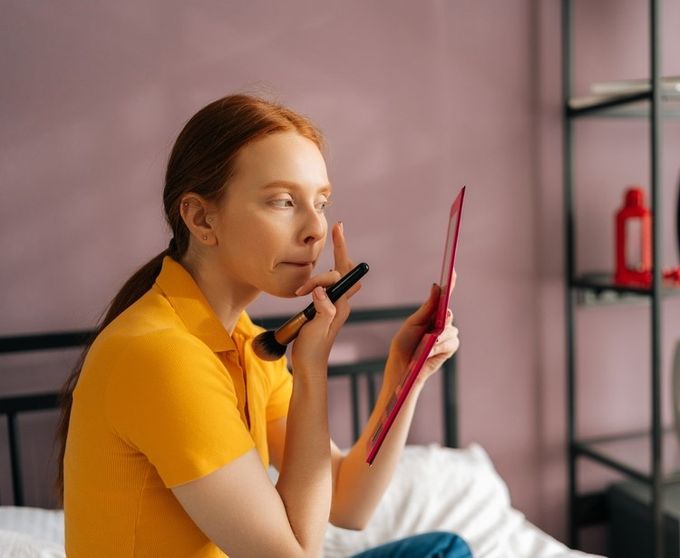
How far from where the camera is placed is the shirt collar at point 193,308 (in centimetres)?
78

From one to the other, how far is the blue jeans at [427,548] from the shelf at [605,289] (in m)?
0.85

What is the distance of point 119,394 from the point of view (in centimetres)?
69

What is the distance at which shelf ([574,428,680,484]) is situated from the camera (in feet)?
5.65

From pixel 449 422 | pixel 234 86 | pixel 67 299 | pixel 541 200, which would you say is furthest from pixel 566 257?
pixel 67 299

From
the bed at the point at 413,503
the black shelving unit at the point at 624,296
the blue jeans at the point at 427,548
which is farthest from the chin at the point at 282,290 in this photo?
the black shelving unit at the point at 624,296

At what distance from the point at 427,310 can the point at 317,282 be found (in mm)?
192

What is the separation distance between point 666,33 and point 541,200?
0.61 m

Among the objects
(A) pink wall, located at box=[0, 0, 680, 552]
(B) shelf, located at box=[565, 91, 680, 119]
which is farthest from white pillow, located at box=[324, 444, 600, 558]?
(B) shelf, located at box=[565, 91, 680, 119]

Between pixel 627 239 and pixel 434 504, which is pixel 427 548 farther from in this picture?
pixel 627 239

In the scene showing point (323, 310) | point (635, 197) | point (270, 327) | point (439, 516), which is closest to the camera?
point (323, 310)

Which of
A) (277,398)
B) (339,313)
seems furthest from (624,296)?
(339,313)

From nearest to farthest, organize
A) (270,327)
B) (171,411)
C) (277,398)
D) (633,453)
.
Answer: (171,411), (277,398), (270,327), (633,453)

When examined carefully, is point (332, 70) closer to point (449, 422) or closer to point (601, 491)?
point (449, 422)

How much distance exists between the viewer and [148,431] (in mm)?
675
